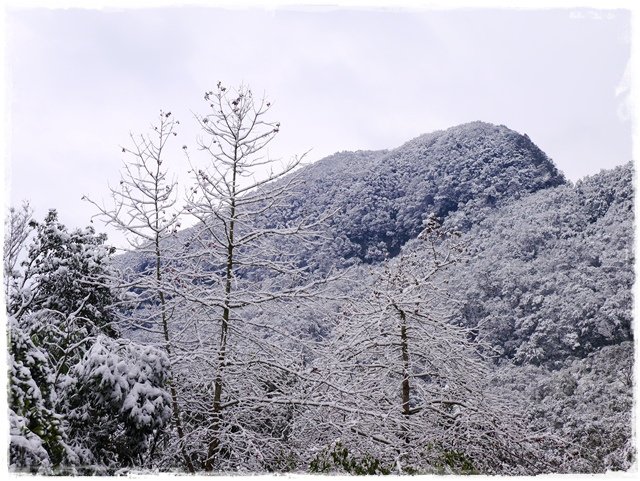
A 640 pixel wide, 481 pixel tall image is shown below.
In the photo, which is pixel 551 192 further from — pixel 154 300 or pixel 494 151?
pixel 154 300

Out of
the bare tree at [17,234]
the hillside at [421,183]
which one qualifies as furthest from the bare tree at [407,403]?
the hillside at [421,183]

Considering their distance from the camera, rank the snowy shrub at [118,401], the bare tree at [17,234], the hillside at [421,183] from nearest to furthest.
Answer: the snowy shrub at [118,401] < the bare tree at [17,234] < the hillside at [421,183]

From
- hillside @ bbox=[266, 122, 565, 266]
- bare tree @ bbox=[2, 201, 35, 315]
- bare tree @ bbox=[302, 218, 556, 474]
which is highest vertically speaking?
hillside @ bbox=[266, 122, 565, 266]

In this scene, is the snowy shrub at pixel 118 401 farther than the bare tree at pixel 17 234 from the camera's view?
No

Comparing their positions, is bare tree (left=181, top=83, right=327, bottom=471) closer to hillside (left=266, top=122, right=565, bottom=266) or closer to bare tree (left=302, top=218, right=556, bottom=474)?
bare tree (left=302, top=218, right=556, bottom=474)

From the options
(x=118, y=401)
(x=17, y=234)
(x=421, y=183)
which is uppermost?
(x=421, y=183)

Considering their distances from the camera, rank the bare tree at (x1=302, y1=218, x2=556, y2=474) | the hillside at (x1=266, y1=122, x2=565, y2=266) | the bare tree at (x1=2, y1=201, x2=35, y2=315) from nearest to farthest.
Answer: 1. the bare tree at (x1=302, y1=218, x2=556, y2=474)
2. the bare tree at (x1=2, y1=201, x2=35, y2=315)
3. the hillside at (x1=266, y1=122, x2=565, y2=266)

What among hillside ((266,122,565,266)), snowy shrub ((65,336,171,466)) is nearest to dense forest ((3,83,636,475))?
snowy shrub ((65,336,171,466))

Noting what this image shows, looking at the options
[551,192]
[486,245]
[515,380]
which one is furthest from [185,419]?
[551,192]

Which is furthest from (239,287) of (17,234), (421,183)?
(421,183)

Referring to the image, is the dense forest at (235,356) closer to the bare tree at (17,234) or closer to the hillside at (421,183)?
the bare tree at (17,234)

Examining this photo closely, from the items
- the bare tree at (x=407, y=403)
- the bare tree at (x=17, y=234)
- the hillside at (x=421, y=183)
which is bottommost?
the bare tree at (x=407, y=403)

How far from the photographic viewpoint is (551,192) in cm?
4041

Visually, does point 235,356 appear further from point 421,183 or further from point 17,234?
point 421,183
